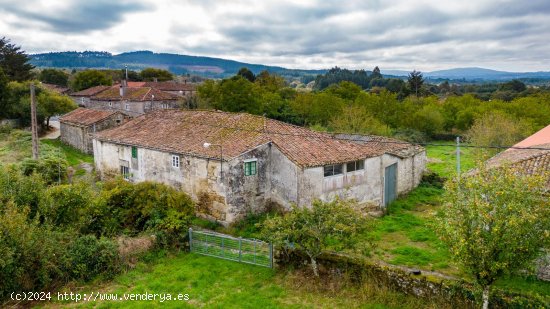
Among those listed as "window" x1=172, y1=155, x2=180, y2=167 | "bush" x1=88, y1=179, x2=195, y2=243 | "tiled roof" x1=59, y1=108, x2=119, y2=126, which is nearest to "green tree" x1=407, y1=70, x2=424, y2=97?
"tiled roof" x1=59, y1=108, x2=119, y2=126

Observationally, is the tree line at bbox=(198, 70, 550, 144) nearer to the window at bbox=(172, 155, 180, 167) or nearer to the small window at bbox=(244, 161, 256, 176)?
the small window at bbox=(244, 161, 256, 176)

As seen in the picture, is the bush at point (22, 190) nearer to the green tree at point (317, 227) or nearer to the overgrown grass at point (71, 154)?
the green tree at point (317, 227)

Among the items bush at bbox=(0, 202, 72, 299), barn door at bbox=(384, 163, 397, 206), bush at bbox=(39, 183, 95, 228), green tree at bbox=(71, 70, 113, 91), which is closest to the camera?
bush at bbox=(0, 202, 72, 299)

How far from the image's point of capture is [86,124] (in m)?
37.5

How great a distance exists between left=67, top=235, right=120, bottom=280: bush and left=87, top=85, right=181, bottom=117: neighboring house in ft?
138

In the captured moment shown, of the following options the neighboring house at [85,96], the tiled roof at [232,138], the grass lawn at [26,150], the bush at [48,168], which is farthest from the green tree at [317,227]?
the neighboring house at [85,96]

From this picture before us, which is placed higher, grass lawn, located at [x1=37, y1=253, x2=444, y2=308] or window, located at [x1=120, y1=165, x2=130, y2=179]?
window, located at [x1=120, y1=165, x2=130, y2=179]

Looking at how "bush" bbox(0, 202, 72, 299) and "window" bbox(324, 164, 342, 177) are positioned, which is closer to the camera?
"bush" bbox(0, 202, 72, 299)

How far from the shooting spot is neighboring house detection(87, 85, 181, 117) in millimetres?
57528

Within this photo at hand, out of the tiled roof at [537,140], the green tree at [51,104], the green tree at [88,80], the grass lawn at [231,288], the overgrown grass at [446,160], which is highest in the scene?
the green tree at [88,80]

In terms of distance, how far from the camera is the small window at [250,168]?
2046 centimetres

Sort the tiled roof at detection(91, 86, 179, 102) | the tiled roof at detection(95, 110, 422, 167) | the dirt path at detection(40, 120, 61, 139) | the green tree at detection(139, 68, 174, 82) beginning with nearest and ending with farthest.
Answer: the tiled roof at detection(95, 110, 422, 167), the dirt path at detection(40, 120, 61, 139), the tiled roof at detection(91, 86, 179, 102), the green tree at detection(139, 68, 174, 82)

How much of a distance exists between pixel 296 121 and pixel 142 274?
41202 mm

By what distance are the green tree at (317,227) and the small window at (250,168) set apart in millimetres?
5856
